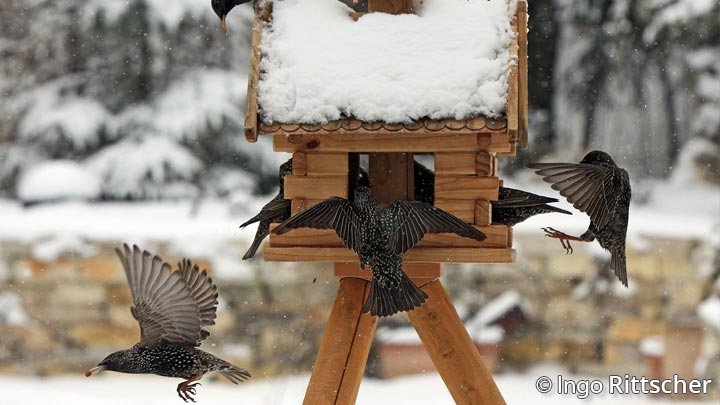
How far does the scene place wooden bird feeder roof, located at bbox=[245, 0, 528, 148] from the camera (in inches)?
80.9

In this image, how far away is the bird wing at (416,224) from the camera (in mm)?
2020

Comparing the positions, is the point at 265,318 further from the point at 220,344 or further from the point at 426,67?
the point at 426,67

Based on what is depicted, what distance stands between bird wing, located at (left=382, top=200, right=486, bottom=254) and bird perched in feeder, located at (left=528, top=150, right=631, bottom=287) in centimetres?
26

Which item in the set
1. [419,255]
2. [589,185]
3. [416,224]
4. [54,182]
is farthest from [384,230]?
[54,182]

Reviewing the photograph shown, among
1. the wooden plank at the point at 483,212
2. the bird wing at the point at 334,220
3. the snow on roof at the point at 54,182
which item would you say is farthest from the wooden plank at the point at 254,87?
the snow on roof at the point at 54,182

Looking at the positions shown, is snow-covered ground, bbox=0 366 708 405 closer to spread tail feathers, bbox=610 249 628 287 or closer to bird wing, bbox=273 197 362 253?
spread tail feathers, bbox=610 249 628 287

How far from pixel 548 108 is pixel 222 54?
2220mm

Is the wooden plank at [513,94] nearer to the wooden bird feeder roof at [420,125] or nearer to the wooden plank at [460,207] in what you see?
the wooden bird feeder roof at [420,125]

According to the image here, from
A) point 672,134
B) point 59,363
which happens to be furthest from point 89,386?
point 672,134

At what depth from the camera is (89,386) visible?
4.98 metres

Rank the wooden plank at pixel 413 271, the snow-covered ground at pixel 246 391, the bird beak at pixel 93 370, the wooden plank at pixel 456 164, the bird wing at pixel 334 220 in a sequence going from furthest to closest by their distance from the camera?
1. the snow-covered ground at pixel 246 391
2. the wooden plank at pixel 413 271
3. the wooden plank at pixel 456 164
4. the bird beak at pixel 93 370
5. the bird wing at pixel 334 220

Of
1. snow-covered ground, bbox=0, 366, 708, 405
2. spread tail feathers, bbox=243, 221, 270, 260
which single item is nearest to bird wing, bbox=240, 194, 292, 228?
spread tail feathers, bbox=243, 221, 270, 260

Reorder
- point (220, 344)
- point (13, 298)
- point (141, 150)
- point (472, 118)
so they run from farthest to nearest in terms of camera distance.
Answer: point (141, 150), point (13, 298), point (220, 344), point (472, 118)

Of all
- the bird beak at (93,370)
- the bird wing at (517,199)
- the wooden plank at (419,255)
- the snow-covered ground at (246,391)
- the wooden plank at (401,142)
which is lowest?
the snow-covered ground at (246,391)
